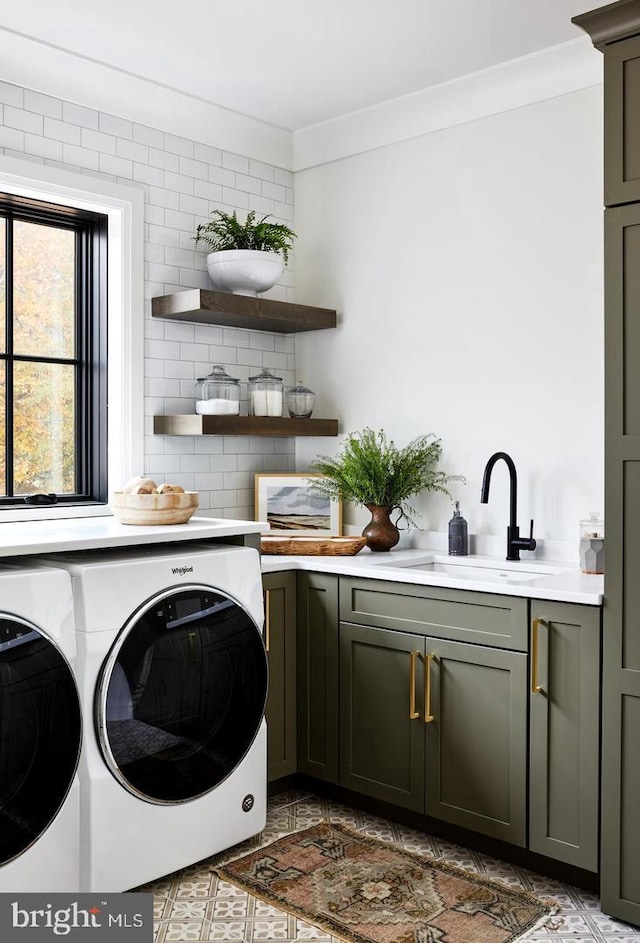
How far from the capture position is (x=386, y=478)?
3.40 meters

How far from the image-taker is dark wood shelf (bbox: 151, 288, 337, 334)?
3.26 m

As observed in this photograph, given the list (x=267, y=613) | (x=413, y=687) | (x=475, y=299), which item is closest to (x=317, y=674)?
(x=267, y=613)

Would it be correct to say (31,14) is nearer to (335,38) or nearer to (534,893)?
(335,38)

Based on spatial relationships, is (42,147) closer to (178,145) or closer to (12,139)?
(12,139)

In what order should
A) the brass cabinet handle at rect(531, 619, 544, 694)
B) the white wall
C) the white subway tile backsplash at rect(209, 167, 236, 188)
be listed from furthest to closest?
the white subway tile backsplash at rect(209, 167, 236, 188) → the white wall → the brass cabinet handle at rect(531, 619, 544, 694)

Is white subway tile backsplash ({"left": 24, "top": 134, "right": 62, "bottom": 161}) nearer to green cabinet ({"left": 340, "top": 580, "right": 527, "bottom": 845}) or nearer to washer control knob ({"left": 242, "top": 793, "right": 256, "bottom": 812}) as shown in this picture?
green cabinet ({"left": 340, "top": 580, "right": 527, "bottom": 845})

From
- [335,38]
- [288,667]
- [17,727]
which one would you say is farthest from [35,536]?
[335,38]

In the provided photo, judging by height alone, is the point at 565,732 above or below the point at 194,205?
below

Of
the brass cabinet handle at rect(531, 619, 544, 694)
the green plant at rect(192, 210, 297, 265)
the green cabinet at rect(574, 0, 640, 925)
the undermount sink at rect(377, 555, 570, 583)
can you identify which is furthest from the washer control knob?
the green plant at rect(192, 210, 297, 265)

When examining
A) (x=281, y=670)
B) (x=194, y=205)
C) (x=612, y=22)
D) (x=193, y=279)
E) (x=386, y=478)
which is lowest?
(x=281, y=670)

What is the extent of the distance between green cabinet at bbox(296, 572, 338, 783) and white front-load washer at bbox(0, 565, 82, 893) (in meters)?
1.02

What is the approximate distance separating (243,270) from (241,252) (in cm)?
7

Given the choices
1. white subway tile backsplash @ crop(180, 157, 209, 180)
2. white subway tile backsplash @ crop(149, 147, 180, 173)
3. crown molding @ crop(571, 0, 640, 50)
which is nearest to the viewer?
crown molding @ crop(571, 0, 640, 50)

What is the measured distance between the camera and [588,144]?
2996 mm
